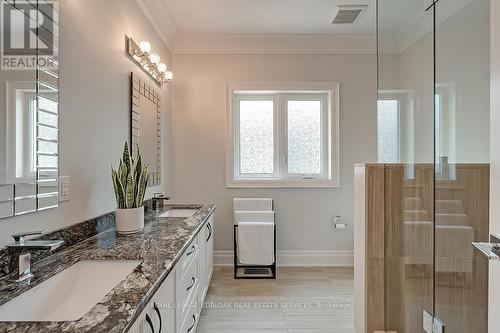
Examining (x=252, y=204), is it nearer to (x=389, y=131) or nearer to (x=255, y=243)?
(x=255, y=243)

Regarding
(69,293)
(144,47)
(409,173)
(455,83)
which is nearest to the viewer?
(69,293)

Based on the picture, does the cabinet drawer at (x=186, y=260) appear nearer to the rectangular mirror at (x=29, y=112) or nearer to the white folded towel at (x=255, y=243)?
the rectangular mirror at (x=29, y=112)

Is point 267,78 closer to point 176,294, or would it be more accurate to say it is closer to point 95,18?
point 95,18

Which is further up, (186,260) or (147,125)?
(147,125)

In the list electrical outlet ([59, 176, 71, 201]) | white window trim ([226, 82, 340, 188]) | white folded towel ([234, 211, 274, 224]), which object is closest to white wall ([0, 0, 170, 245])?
electrical outlet ([59, 176, 71, 201])

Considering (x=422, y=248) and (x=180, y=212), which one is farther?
(x=180, y=212)

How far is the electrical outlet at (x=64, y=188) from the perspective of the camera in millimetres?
1399

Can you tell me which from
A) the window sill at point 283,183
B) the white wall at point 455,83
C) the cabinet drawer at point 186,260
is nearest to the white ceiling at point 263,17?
the white wall at point 455,83

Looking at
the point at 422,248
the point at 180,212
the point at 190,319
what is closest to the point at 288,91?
the point at 180,212

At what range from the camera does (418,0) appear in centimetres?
188

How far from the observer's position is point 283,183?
140 inches

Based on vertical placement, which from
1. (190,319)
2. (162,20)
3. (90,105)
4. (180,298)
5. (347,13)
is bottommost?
(190,319)

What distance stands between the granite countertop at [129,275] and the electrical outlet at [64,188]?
0.24 meters

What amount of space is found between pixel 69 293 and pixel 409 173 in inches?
75.5
